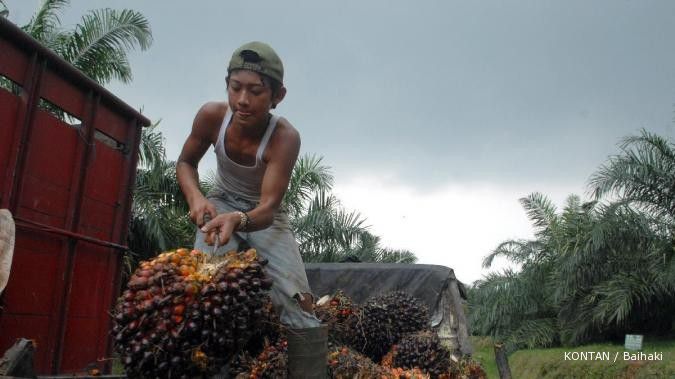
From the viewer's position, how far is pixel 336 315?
17.7 feet

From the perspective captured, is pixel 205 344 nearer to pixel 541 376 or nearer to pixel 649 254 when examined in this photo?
pixel 541 376

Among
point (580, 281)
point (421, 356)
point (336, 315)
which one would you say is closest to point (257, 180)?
point (336, 315)

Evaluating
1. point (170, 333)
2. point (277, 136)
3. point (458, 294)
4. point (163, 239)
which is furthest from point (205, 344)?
point (163, 239)

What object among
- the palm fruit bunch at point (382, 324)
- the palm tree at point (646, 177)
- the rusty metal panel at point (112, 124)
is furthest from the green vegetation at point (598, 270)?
the rusty metal panel at point (112, 124)

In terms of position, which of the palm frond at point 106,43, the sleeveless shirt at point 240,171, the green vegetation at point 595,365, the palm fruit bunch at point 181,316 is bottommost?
the green vegetation at point 595,365

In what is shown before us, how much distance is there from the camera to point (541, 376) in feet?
45.1

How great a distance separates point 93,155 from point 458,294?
15.0 ft

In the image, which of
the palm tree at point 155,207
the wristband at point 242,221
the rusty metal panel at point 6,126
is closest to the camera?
the wristband at point 242,221

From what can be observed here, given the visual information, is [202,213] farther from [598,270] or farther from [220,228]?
[598,270]

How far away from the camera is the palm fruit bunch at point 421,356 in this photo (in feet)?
16.7

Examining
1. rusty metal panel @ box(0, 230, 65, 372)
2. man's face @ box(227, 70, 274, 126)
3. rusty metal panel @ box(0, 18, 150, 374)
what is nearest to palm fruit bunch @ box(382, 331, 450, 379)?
rusty metal panel @ box(0, 18, 150, 374)

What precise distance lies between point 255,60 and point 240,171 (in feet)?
2.01

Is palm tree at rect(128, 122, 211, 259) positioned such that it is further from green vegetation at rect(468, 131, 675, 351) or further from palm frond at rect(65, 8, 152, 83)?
green vegetation at rect(468, 131, 675, 351)

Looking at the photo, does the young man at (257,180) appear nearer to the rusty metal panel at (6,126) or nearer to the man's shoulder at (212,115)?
the man's shoulder at (212,115)
